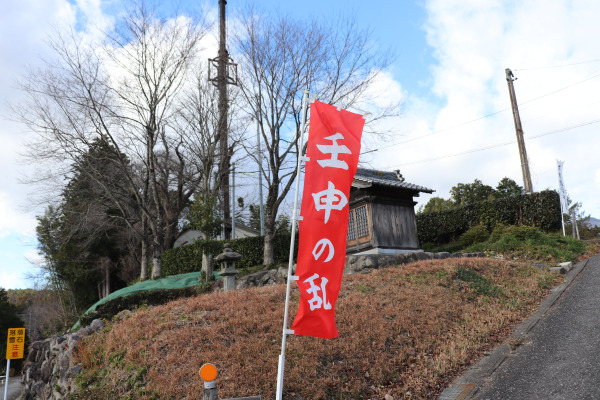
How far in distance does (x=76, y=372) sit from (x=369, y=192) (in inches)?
484

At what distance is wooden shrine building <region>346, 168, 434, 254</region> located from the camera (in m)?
17.5

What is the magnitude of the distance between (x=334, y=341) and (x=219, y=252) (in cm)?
1358

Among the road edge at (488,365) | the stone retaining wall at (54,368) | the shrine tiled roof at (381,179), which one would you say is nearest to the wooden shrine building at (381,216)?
the shrine tiled roof at (381,179)

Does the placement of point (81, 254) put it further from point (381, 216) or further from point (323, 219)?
point (323, 219)

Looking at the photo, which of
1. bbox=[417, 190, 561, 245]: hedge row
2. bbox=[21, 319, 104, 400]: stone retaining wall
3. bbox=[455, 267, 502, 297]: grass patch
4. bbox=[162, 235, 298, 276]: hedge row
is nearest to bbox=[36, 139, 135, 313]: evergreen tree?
bbox=[162, 235, 298, 276]: hedge row

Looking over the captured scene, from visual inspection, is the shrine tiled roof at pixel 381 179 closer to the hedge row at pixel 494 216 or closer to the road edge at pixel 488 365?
the hedge row at pixel 494 216

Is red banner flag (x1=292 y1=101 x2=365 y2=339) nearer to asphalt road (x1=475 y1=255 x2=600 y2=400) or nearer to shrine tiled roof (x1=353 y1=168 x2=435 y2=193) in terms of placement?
asphalt road (x1=475 y1=255 x2=600 y2=400)

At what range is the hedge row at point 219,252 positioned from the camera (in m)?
20.8

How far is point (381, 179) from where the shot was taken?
1895cm

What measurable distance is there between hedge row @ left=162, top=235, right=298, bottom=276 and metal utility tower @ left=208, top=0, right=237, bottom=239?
302cm

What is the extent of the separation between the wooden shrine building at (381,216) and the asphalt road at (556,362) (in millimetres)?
7739

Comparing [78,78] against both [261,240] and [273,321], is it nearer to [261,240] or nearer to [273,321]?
[261,240]

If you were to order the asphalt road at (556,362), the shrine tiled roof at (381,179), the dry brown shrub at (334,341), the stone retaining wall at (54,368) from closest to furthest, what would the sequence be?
the asphalt road at (556,362) < the dry brown shrub at (334,341) < the stone retaining wall at (54,368) < the shrine tiled roof at (381,179)

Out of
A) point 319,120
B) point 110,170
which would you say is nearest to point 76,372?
point 319,120
